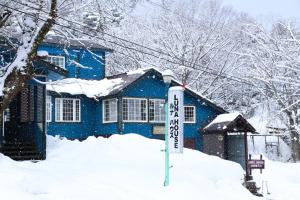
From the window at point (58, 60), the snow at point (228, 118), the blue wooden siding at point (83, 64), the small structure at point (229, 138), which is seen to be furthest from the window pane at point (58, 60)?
the snow at point (228, 118)

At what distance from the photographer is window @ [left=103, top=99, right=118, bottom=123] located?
30250mm

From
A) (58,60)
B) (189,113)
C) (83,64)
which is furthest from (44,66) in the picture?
(189,113)

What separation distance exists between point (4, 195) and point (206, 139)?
18.6 m

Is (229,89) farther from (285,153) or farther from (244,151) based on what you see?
(244,151)

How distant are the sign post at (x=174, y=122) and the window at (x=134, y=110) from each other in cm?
1357

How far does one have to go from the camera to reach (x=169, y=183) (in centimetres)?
1577

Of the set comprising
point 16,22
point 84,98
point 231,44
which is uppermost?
point 231,44

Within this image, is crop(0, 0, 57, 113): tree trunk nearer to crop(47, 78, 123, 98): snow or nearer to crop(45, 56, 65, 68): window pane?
crop(47, 78, 123, 98): snow

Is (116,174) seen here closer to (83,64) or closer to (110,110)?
(110,110)

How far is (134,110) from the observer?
30.4 m

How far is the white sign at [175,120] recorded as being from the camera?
16.1m

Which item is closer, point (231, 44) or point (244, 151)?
A: point (244, 151)

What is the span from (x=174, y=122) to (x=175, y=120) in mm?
76

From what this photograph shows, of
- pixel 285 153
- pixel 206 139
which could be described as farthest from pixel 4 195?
pixel 285 153
